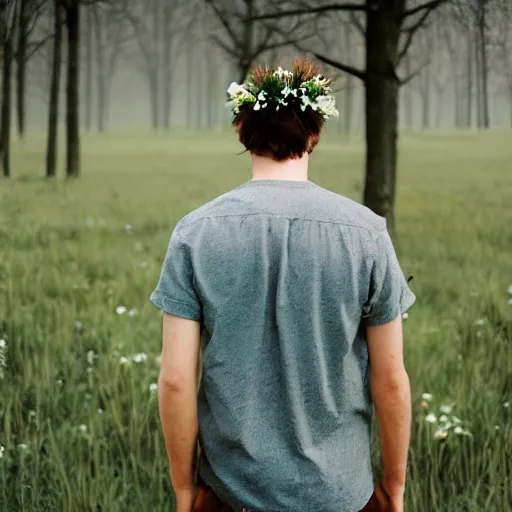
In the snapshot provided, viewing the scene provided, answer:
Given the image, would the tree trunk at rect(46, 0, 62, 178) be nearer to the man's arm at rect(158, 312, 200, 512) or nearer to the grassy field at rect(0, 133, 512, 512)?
the grassy field at rect(0, 133, 512, 512)

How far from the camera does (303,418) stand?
1808mm

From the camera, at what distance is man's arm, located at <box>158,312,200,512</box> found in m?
1.80

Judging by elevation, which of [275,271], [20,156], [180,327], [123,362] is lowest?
[123,362]

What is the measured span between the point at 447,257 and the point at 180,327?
264 inches

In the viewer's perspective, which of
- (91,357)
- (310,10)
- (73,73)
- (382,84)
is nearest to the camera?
(91,357)

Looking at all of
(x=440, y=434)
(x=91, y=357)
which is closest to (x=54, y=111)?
(x=91, y=357)

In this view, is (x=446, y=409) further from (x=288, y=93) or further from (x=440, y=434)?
(x=288, y=93)

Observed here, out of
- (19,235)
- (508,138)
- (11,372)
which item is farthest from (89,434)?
(508,138)

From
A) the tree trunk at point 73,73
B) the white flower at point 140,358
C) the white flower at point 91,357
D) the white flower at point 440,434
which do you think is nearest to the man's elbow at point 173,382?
the white flower at point 440,434

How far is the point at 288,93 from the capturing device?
179 centimetres

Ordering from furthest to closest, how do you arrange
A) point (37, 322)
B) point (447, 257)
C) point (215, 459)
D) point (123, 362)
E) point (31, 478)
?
point (447, 257)
point (37, 322)
point (123, 362)
point (31, 478)
point (215, 459)

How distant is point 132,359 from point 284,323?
2.98 meters

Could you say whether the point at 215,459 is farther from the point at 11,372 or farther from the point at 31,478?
the point at 11,372

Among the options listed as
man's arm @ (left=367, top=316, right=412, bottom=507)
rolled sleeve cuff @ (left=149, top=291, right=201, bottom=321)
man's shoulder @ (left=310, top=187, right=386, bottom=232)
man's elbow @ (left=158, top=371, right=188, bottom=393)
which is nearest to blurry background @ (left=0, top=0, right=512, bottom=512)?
man's arm @ (left=367, top=316, right=412, bottom=507)
